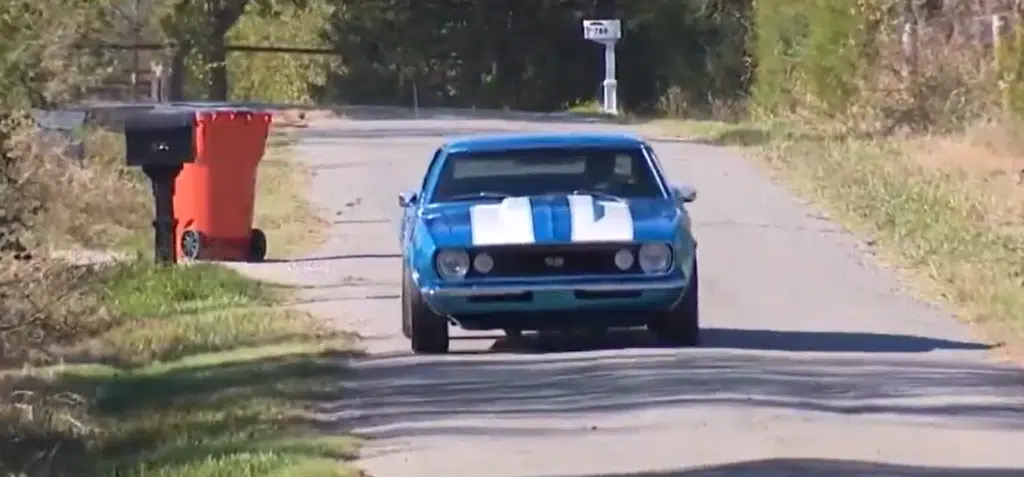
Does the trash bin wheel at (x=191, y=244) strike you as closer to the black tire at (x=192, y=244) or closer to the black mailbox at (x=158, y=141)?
the black tire at (x=192, y=244)

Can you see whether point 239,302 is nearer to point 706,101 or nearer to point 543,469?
point 543,469

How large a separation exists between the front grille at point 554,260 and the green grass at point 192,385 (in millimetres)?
1129

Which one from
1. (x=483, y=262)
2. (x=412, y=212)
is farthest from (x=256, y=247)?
(x=483, y=262)

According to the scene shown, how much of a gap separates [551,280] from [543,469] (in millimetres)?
→ 3798

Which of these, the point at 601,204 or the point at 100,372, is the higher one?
the point at 601,204

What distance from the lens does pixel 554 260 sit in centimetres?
1361

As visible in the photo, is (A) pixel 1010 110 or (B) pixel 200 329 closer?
(B) pixel 200 329

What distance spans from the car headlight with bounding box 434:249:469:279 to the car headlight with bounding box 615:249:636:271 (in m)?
0.88

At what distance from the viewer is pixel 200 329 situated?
15.4 metres

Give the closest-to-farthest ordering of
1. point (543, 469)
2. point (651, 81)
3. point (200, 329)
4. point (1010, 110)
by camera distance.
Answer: point (543, 469) → point (200, 329) → point (1010, 110) → point (651, 81)

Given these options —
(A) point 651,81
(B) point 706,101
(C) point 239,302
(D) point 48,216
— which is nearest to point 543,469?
(C) point 239,302

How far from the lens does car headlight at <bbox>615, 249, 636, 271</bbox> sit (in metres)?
13.6

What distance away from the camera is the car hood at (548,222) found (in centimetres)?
1356

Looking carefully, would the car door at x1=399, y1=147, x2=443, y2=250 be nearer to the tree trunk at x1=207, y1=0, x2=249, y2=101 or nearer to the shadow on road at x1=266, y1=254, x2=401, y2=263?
the shadow on road at x1=266, y1=254, x2=401, y2=263
